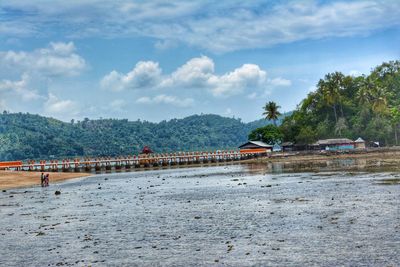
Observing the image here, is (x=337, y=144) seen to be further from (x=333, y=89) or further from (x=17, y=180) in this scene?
(x=17, y=180)

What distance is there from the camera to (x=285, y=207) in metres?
34.2

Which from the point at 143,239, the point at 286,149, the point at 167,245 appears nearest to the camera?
the point at 167,245

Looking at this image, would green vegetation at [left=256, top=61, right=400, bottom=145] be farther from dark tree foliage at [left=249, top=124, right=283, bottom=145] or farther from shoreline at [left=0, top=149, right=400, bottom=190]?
shoreline at [left=0, top=149, right=400, bottom=190]

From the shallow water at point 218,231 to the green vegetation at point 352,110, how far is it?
112 metres

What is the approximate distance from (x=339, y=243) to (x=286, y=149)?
144 m

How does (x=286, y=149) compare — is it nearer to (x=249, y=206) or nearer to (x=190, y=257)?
(x=249, y=206)

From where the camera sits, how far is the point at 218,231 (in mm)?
26594

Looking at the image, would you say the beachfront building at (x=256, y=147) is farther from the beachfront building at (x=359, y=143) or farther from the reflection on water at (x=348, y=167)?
the reflection on water at (x=348, y=167)

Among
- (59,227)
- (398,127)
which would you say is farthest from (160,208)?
(398,127)

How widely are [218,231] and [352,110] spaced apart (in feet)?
477

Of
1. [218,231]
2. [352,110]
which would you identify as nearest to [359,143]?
[352,110]

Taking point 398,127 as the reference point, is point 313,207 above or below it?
below

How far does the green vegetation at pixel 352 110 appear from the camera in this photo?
492 ft

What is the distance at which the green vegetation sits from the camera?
150m
